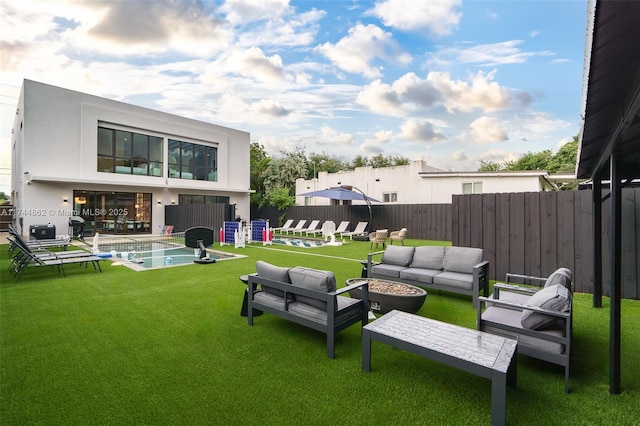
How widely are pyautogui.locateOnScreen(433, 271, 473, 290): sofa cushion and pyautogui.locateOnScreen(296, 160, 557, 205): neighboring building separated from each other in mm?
12307

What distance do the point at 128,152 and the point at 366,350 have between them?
19.5 metres

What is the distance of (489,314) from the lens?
339cm

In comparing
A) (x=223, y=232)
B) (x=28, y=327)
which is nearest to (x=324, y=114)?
(x=223, y=232)

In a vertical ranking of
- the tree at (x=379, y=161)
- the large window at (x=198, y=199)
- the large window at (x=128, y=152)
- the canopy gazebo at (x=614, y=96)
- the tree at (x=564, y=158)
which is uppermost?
the tree at (x=379, y=161)

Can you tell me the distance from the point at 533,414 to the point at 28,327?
5.78 m

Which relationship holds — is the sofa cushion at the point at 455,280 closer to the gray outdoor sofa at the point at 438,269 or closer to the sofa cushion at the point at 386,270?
the gray outdoor sofa at the point at 438,269

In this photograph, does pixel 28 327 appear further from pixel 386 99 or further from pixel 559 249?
pixel 386 99

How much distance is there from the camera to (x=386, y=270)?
235 inches

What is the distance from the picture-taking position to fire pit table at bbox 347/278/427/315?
4.16m

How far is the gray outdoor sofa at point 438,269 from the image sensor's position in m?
5.12

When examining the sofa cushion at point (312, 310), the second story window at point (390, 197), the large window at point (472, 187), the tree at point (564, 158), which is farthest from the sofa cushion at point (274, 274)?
the tree at point (564, 158)

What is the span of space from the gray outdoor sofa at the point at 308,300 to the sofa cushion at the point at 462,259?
2.53 meters

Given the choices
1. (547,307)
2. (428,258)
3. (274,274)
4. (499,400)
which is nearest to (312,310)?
(274,274)

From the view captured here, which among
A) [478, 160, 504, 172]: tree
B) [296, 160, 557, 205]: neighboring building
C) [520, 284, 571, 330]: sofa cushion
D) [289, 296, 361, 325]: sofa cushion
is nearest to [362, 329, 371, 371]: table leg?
[289, 296, 361, 325]: sofa cushion
